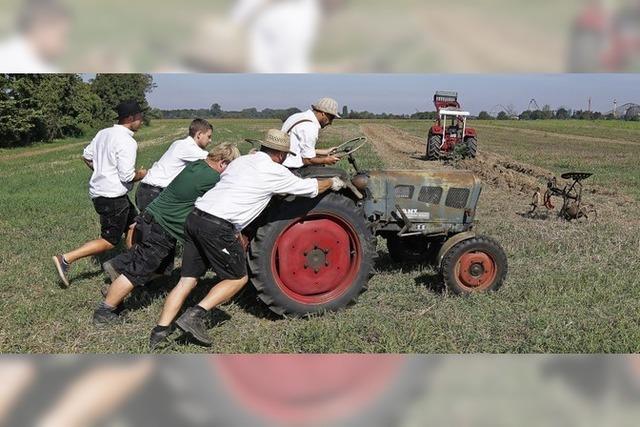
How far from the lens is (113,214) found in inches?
202

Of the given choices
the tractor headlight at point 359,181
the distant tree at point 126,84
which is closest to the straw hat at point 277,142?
the distant tree at point 126,84

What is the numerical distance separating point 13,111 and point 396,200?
1693 cm

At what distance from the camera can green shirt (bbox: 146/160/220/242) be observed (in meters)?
4.29

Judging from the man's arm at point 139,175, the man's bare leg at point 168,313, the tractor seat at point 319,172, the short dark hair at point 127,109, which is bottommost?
the man's bare leg at point 168,313

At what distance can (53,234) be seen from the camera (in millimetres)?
7664

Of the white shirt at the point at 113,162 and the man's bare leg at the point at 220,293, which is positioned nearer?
the man's bare leg at the point at 220,293

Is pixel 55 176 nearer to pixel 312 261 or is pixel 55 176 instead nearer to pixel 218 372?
pixel 312 261

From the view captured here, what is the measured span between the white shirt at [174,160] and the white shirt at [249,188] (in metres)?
1.23

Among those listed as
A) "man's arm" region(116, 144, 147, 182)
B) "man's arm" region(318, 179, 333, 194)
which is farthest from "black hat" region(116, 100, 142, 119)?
"man's arm" region(318, 179, 333, 194)

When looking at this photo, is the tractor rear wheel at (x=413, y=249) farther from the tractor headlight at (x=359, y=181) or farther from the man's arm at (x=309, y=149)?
the man's arm at (x=309, y=149)

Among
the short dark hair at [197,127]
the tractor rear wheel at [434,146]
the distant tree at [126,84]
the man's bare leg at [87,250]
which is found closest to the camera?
the distant tree at [126,84]

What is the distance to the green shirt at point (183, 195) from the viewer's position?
429cm

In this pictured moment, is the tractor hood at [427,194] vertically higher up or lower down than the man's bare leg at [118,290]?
higher up

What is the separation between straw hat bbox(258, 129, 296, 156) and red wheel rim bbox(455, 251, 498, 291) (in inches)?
78.4
